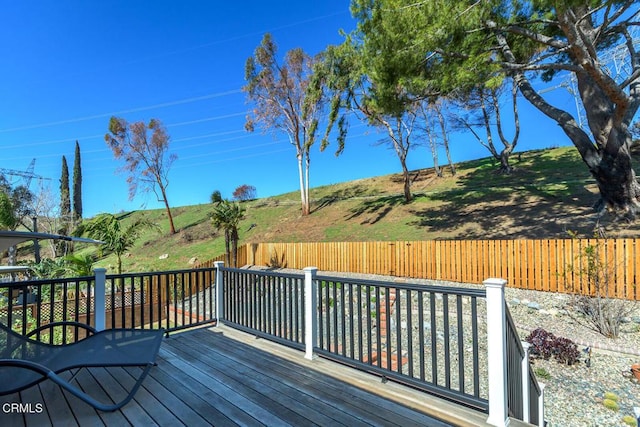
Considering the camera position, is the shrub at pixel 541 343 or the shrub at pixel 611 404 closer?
the shrub at pixel 611 404

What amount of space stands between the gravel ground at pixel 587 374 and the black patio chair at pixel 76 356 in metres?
Result: 4.11

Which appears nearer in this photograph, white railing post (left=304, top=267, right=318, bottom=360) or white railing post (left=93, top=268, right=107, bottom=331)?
white railing post (left=304, top=267, right=318, bottom=360)

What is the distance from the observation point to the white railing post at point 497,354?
1.96 m

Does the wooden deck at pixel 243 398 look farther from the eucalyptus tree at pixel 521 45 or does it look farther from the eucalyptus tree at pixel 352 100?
the eucalyptus tree at pixel 352 100

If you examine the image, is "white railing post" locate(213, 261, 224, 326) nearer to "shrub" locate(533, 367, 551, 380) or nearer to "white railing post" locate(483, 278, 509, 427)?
"white railing post" locate(483, 278, 509, 427)

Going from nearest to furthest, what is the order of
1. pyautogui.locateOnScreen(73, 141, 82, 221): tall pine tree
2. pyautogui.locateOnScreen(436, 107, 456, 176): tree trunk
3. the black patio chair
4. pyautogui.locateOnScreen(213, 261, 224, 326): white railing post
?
the black patio chair
pyautogui.locateOnScreen(213, 261, 224, 326): white railing post
pyautogui.locateOnScreen(436, 107, 456, 176): tree trunk
pyautogui.locateOnScreen(73, 141, 82, 221): tall pine tree

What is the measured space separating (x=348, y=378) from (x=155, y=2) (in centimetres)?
1309

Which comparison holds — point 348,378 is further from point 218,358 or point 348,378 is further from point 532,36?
point 532,36

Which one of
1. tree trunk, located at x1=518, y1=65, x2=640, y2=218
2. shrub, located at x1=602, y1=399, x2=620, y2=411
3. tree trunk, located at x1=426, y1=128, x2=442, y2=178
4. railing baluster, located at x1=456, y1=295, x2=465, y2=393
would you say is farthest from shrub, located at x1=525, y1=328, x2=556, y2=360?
tree trunk, located at x1=426, y1=128, x2=442, y2=178

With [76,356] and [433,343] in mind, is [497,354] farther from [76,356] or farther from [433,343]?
[76,356]

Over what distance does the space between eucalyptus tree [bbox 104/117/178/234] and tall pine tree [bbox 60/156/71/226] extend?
3.58 m

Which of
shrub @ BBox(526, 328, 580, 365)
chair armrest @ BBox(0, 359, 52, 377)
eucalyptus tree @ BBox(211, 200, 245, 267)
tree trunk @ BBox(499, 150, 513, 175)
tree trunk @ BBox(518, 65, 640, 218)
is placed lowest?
shrub @ BBox(526, 328, 580, 365)

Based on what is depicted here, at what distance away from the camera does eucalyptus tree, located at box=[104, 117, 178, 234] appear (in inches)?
829

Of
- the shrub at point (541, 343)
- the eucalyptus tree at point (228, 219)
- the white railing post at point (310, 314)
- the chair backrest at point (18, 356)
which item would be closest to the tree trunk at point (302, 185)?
the eucalyptus tree at point (228, 219)
